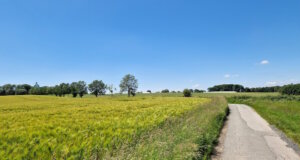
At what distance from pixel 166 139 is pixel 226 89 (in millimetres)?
171702

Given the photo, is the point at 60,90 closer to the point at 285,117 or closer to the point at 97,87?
the point at 97,87

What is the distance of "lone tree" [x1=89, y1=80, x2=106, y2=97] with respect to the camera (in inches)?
4213

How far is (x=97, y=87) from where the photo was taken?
109 metres

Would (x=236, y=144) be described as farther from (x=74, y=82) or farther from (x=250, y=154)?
(x=74, y=82)

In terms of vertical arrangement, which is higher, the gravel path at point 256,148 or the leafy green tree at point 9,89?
the leafy green tree at point 9,89

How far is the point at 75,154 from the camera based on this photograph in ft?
16.3

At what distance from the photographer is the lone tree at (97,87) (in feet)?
351

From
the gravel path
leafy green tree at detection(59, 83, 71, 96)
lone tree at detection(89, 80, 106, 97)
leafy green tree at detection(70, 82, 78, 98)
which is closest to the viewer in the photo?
the gravel path

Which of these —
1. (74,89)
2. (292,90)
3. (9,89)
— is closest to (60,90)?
(74,89)

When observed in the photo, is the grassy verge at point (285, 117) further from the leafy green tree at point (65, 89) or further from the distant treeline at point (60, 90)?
the leafy green tree at point (65, 89)

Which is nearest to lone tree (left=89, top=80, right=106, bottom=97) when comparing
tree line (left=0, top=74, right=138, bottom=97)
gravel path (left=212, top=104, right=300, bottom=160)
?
tree line (left=0, top=74, right=138, bottom=97)

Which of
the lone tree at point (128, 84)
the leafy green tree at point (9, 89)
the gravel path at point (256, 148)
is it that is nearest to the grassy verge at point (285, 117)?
the gravel path at point (256, 148)

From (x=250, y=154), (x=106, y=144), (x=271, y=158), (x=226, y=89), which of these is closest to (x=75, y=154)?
(x=106, y=144)

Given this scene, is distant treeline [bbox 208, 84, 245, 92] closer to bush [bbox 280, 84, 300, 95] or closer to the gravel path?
bush [bbox 280, 84, 300, 95]
